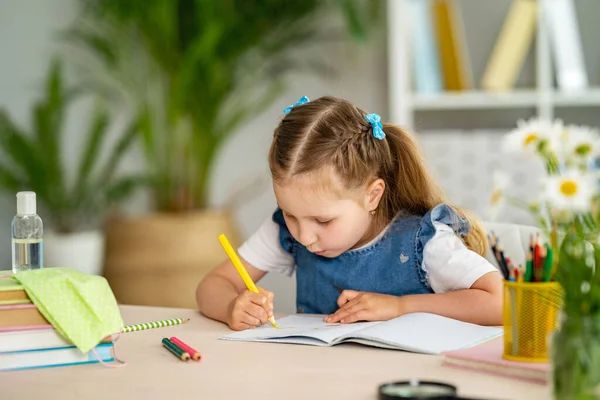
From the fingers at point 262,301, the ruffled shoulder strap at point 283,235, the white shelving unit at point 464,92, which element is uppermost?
the white shelving unit at point 464,92

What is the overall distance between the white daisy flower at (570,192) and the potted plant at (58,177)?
9.25 feet

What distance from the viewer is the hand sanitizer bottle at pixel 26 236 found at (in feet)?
4.27

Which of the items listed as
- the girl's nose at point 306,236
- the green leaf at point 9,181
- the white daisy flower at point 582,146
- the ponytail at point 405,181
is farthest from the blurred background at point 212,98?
the white daisy flower at point 582,146

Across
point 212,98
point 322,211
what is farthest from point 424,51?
point 322,211

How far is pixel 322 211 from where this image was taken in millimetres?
1482

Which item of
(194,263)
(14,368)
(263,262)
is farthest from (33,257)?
(194,263)

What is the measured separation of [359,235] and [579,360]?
2.58 feet

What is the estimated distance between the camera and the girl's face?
4.86 feet

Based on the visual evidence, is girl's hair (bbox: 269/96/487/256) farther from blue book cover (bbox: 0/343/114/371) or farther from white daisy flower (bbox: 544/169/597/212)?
white daisy flower (bbox: 544/169/597/212)

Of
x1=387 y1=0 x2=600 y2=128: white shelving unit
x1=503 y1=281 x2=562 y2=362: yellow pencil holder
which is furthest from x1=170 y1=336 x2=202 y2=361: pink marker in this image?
x1=387 y1=0 x2=600 y2=128: white shelving unit

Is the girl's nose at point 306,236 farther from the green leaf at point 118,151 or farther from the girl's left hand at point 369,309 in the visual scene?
the green leaf at point 118,151

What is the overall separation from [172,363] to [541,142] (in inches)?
21.2

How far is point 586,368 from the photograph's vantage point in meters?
0.79

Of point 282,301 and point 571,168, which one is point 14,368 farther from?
point 282,301
